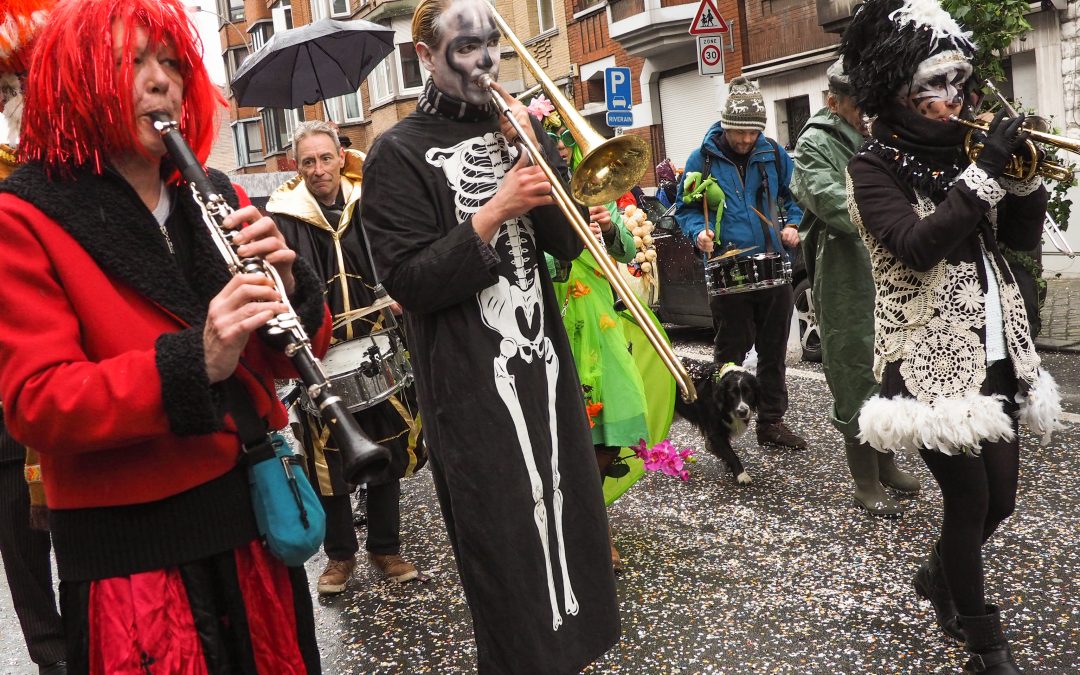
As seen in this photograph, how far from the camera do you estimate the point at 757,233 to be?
19.5 ft

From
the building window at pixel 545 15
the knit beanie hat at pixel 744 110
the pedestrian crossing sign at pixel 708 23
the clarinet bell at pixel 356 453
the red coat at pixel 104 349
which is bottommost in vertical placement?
the clarinet bell at pixel 356 453

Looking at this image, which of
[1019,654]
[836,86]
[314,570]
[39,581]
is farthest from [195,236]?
[836,86]

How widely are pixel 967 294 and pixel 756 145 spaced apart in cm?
323

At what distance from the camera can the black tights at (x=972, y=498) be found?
2969 millimetres

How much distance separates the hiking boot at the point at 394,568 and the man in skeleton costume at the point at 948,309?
7.24 feet

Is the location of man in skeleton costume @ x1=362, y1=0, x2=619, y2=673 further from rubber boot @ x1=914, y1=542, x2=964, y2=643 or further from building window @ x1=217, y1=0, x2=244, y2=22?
building window @ x1=217, y1=0, x2=244, y2=22

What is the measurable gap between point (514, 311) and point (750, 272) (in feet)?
11.2

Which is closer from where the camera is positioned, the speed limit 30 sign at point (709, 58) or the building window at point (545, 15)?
the speed limit 30 sign at point (709, 58)

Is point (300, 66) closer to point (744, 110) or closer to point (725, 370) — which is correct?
point (744, 110)

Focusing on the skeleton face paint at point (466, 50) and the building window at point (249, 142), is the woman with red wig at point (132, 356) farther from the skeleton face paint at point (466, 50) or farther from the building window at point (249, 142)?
the building window at point (249, 142)

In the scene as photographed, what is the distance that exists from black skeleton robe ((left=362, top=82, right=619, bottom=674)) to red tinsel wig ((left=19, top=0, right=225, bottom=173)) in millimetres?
839

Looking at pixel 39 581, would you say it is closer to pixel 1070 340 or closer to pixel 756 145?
pixel 756 145

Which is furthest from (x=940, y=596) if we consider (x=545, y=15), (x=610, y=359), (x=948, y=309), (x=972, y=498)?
(x=545, y=15)

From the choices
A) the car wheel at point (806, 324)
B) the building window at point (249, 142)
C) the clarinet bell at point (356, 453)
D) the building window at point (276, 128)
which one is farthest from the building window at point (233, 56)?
the clarinet bell at point (356, 453)
